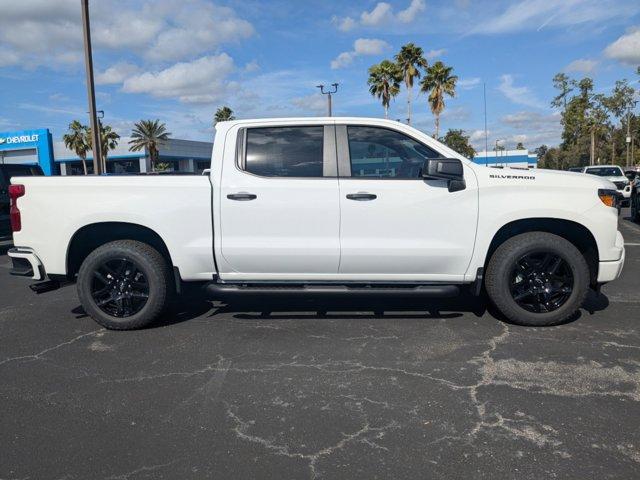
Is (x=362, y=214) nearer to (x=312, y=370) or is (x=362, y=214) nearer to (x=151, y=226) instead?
(x=312, y=370)

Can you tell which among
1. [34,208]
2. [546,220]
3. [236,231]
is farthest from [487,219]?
[34,208]

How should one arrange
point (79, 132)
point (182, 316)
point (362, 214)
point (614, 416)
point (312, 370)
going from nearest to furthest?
point (614, 416), point (312, 370), point (362, 214), point (182, 316), point (79, 132)

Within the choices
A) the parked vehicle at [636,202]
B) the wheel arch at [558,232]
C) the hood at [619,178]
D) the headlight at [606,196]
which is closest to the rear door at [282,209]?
the wheel arch at [558,232]

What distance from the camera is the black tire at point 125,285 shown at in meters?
4.82

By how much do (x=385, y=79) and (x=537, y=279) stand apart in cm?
4021

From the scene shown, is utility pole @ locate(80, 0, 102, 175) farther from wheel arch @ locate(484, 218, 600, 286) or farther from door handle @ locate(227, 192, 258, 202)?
wheel arch @ locate(484, 218, 600, 286)

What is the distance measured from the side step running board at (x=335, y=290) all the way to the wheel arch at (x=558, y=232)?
0.56 metres

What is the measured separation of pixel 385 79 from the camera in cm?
A: 4247

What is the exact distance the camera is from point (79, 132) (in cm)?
5428

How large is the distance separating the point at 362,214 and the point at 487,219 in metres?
1.11

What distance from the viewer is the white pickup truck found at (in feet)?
15.1

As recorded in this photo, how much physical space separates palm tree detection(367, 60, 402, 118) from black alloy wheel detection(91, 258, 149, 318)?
3989cm

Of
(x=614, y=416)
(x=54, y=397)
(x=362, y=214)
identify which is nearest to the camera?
(x=614, y=416)

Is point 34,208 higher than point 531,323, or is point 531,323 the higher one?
point 34,208
